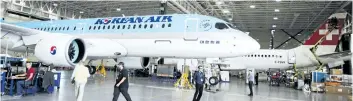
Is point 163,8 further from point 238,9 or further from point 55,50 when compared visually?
point 55,50

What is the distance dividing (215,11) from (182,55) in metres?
17.7

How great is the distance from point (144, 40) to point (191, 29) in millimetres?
1985

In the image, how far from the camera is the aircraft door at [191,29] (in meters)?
10.8

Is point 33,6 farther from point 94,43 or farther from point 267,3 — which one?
point 267,3

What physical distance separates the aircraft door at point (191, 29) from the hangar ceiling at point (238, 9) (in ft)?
34.0

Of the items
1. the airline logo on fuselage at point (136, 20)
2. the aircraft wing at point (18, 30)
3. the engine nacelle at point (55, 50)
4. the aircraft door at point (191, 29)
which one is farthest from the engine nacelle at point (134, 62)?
the aircraft wing at point (18, 30)

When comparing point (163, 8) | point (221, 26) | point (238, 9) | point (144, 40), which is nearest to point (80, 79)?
point (144, 40)

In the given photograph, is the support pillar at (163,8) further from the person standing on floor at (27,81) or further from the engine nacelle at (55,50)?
the person standing on floor at (27,81)

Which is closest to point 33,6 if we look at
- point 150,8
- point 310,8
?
point 150,8

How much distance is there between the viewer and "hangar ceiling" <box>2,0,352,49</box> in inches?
930

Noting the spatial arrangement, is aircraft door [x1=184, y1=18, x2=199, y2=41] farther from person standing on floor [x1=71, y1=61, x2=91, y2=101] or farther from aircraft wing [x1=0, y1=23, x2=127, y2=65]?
person standing on floor [x1=71, y1=61, x2=91, y2=101]

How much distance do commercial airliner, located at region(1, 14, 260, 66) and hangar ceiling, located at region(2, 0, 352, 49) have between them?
1001 cm

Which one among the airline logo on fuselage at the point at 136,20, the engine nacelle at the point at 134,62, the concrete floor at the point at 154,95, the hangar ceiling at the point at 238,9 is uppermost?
the hangar ceiling at the point at 238,9

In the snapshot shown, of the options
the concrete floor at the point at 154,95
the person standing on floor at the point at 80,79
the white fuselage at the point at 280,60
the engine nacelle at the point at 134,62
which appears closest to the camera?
the person standing on floor at the point at 80,79
